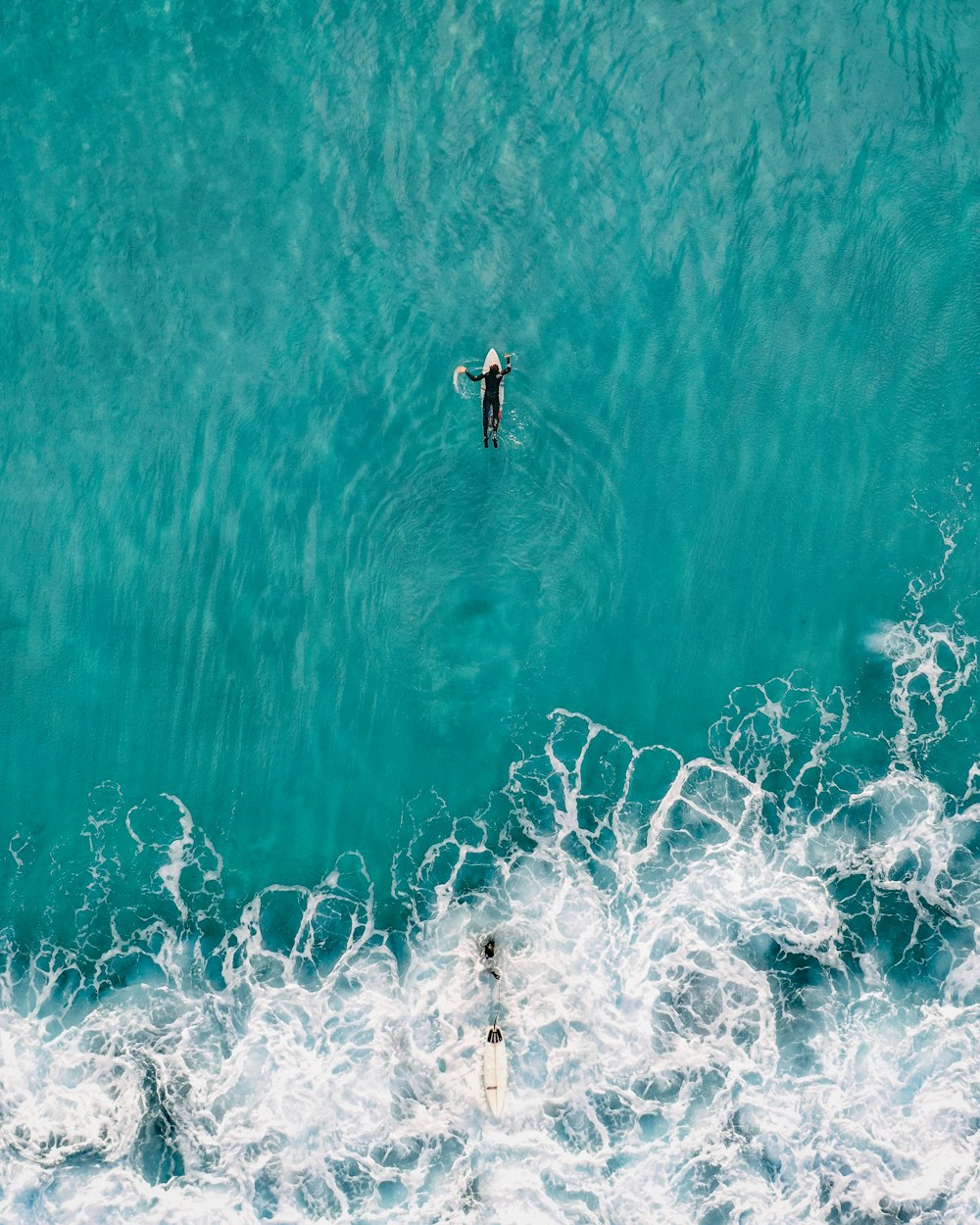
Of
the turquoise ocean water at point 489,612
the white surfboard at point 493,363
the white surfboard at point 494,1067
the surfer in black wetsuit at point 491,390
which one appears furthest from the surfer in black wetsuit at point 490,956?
the white surfboard at point 493,363

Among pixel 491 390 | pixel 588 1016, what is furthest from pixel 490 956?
pixel 491 390

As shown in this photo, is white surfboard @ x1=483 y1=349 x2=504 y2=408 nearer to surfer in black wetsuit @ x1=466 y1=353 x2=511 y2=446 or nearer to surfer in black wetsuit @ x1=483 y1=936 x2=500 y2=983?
surfer in black wetsuit @ x1=466 y1=353 x2=511 y2=446

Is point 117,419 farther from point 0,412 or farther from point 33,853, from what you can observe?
point 33,853

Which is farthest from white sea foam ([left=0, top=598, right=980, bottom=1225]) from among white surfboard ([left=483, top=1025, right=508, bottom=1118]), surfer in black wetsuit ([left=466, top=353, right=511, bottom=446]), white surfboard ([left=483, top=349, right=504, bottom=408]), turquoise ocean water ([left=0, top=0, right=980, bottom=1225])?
white surfboard ([left=483, top=349, right=504, bottom=408])

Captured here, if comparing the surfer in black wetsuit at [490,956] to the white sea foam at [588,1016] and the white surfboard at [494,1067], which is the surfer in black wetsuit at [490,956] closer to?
the white sea foam at [588,1016]

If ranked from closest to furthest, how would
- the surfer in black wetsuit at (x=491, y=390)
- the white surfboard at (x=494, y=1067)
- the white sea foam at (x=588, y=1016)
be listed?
the surfer in black wetsuit at (x=491, y=390), the white surfboard at (x=494, y=1067), the white sea foam at (x=588, y=1016)

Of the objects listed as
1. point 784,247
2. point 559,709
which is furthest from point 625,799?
point 784,247
